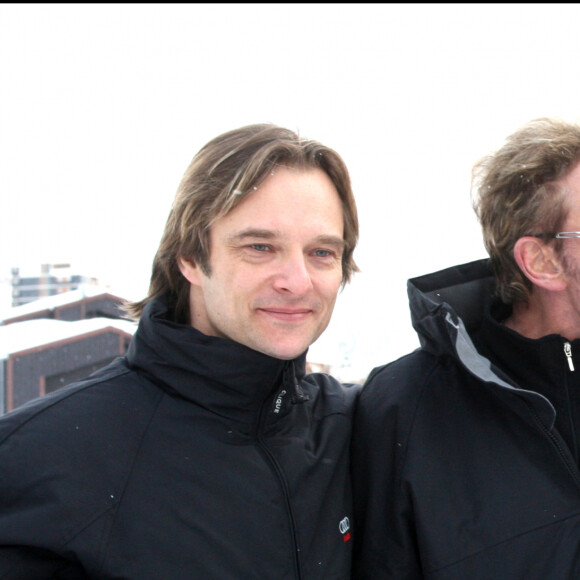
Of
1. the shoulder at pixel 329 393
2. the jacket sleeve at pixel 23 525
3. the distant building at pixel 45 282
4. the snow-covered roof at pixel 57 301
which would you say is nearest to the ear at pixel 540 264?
the shoulder at pixel 329 393

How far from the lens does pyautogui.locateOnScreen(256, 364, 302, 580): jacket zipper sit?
1472 millimetres

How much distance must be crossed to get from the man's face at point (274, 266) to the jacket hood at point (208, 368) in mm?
63

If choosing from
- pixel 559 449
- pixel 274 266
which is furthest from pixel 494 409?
pixel 274 266

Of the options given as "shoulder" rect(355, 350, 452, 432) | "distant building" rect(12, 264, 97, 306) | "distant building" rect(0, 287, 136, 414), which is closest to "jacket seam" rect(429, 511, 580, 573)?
"shoulder" rect(355, 350, 452, 432)

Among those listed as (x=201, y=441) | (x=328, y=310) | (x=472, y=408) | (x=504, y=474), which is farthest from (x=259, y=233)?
(x=504, y=474)

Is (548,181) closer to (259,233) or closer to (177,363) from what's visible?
(259,233)

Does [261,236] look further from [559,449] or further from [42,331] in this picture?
[42,331]

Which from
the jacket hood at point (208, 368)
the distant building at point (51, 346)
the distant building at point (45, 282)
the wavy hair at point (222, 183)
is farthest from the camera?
the distant building at point (45, 282)

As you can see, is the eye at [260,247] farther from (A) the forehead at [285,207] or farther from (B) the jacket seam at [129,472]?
(B) the jacket seam at [129,472]

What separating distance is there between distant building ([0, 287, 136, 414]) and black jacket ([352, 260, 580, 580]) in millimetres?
1526

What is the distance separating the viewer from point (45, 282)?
4.80 m

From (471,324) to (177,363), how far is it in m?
1.02

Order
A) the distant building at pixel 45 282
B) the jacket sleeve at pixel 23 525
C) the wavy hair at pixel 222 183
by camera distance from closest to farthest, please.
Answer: the jacket sleeve at pixel 23 525
the wavy hair at pixel 222 183
the distant building at pixel 45 282

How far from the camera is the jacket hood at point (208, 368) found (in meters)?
1.55
